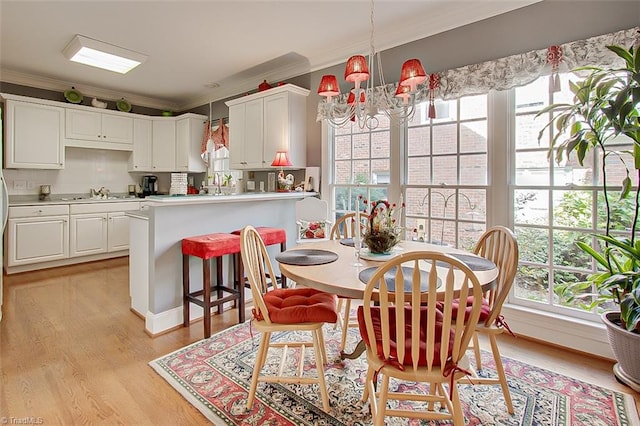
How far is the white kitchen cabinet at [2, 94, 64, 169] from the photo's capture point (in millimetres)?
4355

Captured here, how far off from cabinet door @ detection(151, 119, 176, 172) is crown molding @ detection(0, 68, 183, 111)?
49 centimetres

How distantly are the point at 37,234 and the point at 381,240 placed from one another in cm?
479

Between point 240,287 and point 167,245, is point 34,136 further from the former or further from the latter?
point 240,287

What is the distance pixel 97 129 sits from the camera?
5180mm

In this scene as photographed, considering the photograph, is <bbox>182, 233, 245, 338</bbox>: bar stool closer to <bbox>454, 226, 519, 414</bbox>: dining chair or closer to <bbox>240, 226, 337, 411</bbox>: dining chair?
<bbox>240, 226, 337, 411</bbox>: dining chair

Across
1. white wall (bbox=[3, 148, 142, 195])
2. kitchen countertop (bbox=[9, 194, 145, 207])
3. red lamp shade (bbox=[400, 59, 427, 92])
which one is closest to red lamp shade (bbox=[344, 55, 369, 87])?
red lamp shade (bbox=[400, 59, 427, 92])

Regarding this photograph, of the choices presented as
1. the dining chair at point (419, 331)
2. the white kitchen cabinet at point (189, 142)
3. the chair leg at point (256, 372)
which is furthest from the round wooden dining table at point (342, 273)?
the white kitchen cabinet at point (189, 142)

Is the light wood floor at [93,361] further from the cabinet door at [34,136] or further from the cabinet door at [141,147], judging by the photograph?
the cabinet door at [141,147]

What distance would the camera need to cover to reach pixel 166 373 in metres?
2.07

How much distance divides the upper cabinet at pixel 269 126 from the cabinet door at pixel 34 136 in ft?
8.30

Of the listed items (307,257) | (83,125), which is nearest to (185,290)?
(307,257)

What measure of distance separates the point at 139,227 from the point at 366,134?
2405 mm

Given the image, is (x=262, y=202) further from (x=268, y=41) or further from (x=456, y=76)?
(x=456, y=76)

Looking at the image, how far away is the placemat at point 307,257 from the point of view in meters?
1.84
